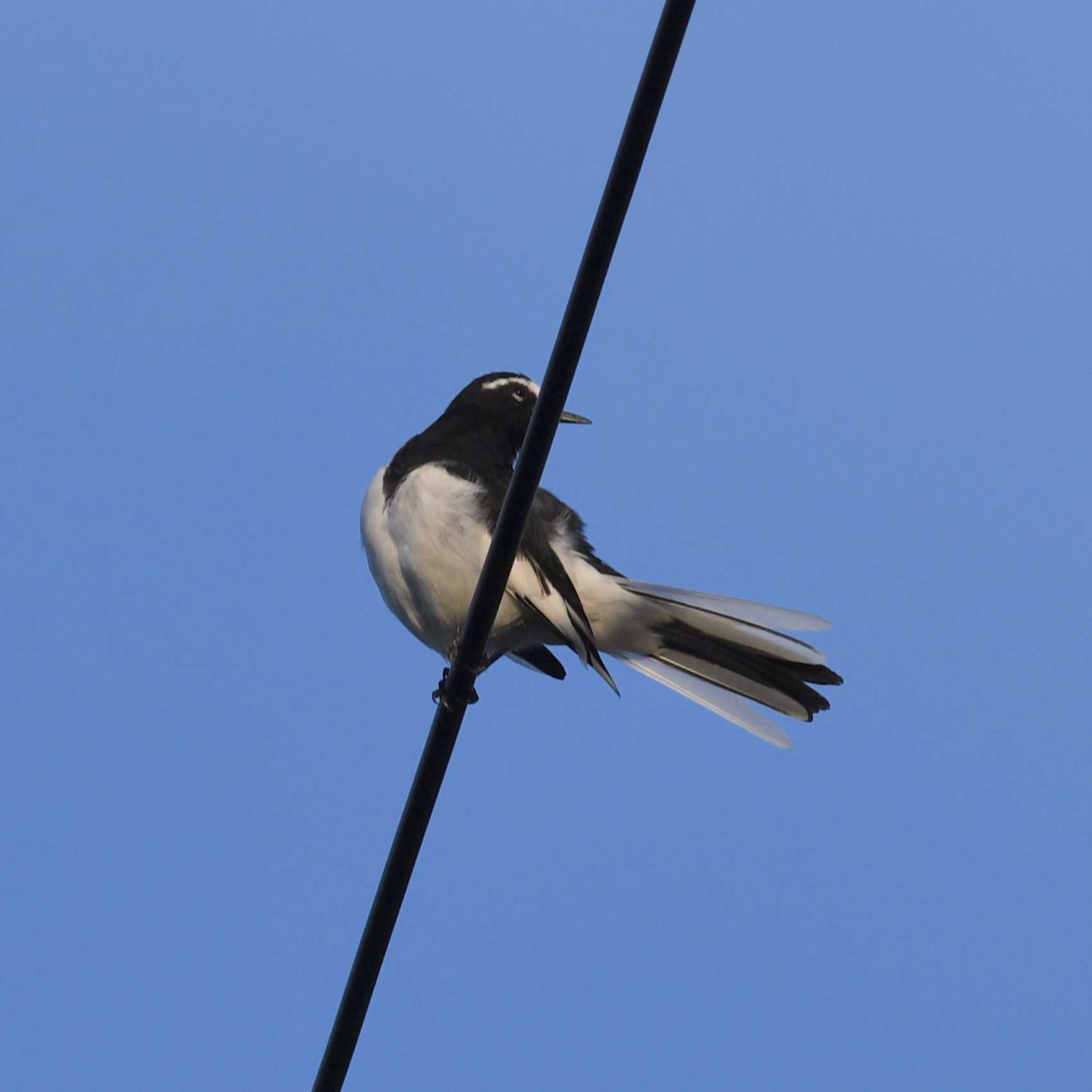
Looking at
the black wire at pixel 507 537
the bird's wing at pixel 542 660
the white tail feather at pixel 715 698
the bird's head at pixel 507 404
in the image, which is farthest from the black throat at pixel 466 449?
the black wire at pixel 507 537

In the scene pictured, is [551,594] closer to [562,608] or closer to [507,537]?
[562,608]

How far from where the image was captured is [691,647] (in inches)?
200

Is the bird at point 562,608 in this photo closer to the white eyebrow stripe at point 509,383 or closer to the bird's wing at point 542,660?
the bird's wing at point 542,660

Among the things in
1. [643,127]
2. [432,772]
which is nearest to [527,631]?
[432,772]

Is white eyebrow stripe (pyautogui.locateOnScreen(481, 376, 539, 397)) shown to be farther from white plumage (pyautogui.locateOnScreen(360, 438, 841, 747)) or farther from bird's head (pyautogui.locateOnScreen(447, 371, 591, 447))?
white plumage (pyautogui.locateOnScreen(360, 438, 841, 747))

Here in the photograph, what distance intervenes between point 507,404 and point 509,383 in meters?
0.10

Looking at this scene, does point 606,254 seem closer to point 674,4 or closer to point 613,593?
point 674,4

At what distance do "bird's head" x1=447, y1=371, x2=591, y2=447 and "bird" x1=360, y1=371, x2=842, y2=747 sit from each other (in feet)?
1.45

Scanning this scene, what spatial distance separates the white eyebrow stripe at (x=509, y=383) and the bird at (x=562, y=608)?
561mm

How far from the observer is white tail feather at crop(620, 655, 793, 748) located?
Answer: 495 cm

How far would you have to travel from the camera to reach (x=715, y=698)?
5.03 m

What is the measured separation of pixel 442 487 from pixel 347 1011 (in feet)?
7.82

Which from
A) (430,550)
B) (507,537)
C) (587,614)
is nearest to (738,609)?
(587,614)

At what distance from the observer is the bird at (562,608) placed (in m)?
4.82
